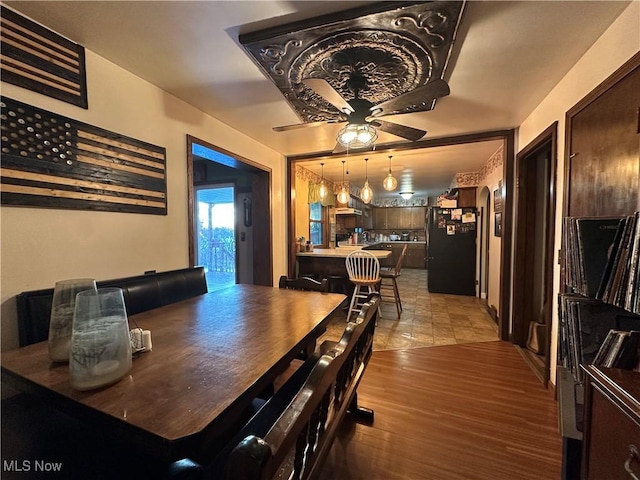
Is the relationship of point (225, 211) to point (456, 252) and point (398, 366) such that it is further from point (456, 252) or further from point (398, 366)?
point (456, 252)

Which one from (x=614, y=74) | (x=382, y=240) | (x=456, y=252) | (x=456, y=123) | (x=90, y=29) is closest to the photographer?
(x=614, y=74)

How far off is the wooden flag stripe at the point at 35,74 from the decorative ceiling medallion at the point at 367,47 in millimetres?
1036

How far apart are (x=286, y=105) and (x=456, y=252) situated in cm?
406

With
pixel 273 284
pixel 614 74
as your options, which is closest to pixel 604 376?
pixel 614 74

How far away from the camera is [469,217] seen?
15.5 feet

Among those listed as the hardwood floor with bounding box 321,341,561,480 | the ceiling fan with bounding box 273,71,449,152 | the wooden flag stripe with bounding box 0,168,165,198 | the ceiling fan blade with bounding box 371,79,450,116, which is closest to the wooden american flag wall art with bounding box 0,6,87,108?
the wooden flag stripe with bounding box 0,168,165,198

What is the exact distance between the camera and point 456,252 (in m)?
4.89

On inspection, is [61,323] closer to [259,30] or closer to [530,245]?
[259,30]

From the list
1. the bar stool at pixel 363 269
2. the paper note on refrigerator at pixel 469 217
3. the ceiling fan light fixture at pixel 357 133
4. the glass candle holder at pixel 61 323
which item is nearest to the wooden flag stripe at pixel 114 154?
the glass candle holder at pixel 61 323

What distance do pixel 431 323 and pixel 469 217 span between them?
2276 mm

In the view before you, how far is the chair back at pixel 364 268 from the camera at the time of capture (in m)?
3.40

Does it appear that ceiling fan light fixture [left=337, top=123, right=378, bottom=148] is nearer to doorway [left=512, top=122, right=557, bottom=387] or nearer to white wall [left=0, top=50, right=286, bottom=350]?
A: white wall [left=0, top=50, right=286, bottom=350]

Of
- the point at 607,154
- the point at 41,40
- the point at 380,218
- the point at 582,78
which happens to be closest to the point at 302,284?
the point at 607,154

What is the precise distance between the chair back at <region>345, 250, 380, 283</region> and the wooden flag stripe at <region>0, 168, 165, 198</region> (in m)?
2.30
